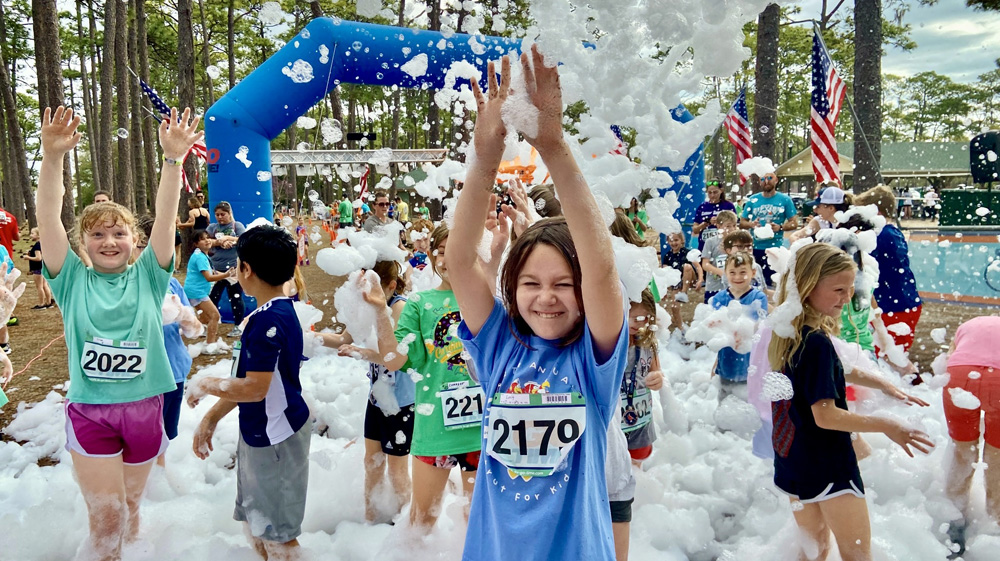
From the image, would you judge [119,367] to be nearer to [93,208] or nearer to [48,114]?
[93,208]

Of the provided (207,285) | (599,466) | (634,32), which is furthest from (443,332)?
(207,285)

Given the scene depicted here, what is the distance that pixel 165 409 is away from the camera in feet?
11.0

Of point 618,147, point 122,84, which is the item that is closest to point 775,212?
point 618,147

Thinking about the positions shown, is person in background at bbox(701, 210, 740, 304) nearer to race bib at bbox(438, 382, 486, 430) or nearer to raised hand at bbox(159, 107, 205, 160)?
race bib at bbox(438, 382, 486, 430)

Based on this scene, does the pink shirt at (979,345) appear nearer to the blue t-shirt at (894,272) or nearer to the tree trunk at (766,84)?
the blue t-shirt at (894,272)

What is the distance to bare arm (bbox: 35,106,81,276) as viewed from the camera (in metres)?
2.65

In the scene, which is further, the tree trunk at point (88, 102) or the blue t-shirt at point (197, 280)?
the tree trunk at point (88, 102)

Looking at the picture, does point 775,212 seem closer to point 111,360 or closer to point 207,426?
point 207,426

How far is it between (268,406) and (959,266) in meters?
9.42

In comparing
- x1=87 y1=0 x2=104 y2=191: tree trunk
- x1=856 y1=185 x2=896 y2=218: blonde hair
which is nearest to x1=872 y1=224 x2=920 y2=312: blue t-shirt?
x1=856 y1=185 x2=896 y2=218: blonde hair

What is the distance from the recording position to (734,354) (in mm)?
4781

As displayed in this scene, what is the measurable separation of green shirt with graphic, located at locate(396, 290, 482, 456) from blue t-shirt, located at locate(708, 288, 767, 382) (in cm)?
259

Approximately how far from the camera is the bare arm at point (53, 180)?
2648 mm

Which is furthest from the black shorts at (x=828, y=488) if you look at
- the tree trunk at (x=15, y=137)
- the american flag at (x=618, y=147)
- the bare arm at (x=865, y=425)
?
the tree trunk at (x=15, y=137)
